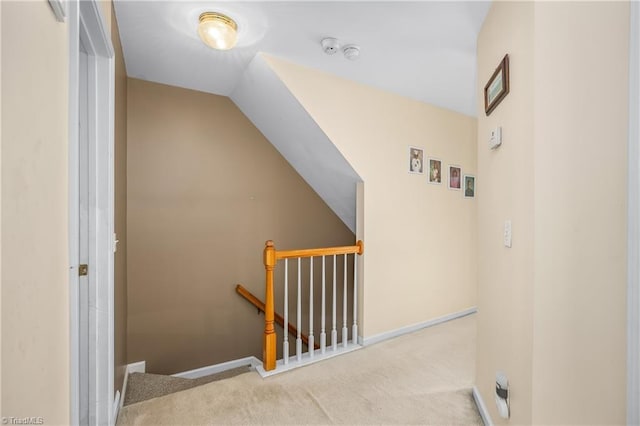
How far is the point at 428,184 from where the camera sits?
10.4 feet

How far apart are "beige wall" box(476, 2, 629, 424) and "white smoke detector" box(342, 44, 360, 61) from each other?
0.96 metres

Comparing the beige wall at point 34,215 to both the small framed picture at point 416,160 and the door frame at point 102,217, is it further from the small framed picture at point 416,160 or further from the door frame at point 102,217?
the small framed picture at point 416,160

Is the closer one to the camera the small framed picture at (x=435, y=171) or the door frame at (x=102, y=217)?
the door frame at (x=102, y=217)

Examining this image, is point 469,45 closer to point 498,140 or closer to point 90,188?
point 498,140

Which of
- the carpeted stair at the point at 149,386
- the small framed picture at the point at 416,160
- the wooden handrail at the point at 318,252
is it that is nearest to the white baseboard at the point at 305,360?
the carpeted stair at the point at 149,386

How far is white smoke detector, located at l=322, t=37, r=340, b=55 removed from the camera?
1973 millimetres

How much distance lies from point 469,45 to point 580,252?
1541mm

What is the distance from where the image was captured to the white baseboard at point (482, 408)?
1.59 metres

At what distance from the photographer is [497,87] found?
1.44 meters

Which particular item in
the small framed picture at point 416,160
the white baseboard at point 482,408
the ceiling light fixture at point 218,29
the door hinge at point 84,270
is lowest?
the white baseboard at point 482,408

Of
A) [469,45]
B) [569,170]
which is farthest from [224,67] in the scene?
[569,170]

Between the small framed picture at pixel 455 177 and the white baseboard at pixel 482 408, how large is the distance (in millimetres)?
2086

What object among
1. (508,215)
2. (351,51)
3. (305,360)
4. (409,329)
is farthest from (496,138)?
(409,329)

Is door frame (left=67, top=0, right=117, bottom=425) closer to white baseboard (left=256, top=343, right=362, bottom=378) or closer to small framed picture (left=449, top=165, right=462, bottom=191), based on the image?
white baseboard (left=256, top=343, right=362, bottom=378)
